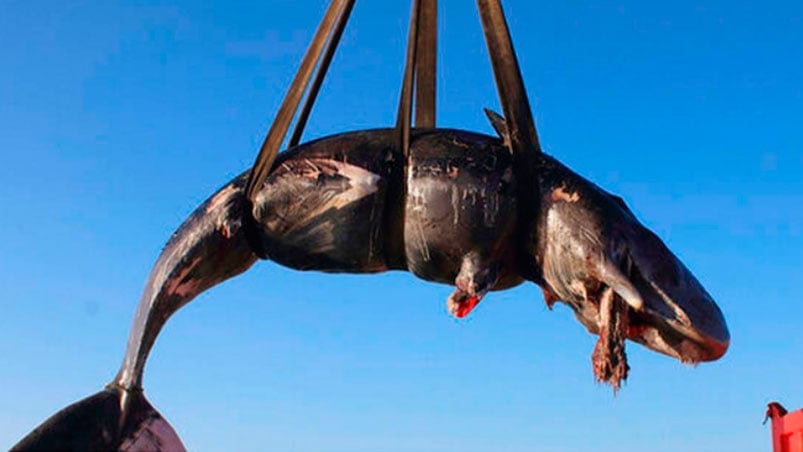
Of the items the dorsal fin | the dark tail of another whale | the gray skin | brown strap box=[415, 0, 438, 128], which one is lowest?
the dark tail of another whale

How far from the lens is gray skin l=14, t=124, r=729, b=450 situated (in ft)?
17.1

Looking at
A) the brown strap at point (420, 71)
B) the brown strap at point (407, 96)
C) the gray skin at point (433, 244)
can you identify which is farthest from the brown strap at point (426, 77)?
the gray skin at point (433, 244)

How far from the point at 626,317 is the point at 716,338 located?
442 millimetres

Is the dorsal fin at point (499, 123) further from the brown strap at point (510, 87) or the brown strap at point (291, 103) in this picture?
the brown strap at point (291, 103)

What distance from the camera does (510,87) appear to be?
545 cm

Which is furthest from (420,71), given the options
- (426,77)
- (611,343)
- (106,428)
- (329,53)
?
(106,428)

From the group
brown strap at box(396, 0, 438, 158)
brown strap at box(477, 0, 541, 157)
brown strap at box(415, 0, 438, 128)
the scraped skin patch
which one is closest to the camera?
the scraped skin patch

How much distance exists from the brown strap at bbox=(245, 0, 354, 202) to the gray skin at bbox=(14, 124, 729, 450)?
0.07 m

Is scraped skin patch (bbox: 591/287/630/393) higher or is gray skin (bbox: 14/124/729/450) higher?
gray skin (bbox: 14/124/729/450)

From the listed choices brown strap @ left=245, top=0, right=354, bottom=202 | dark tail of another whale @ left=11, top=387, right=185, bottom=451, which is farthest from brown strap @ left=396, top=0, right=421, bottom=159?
dark tail of another whale @ left=11, top=387, right=185, bottom=451

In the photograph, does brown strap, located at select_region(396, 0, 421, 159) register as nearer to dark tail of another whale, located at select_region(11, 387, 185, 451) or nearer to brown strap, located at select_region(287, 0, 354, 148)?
brown strap, located at select_region(287, 0, 354, 148)

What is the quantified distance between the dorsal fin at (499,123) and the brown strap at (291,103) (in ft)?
3.10

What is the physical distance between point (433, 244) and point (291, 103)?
1.12 metres

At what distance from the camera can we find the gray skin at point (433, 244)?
5203 millimetres
